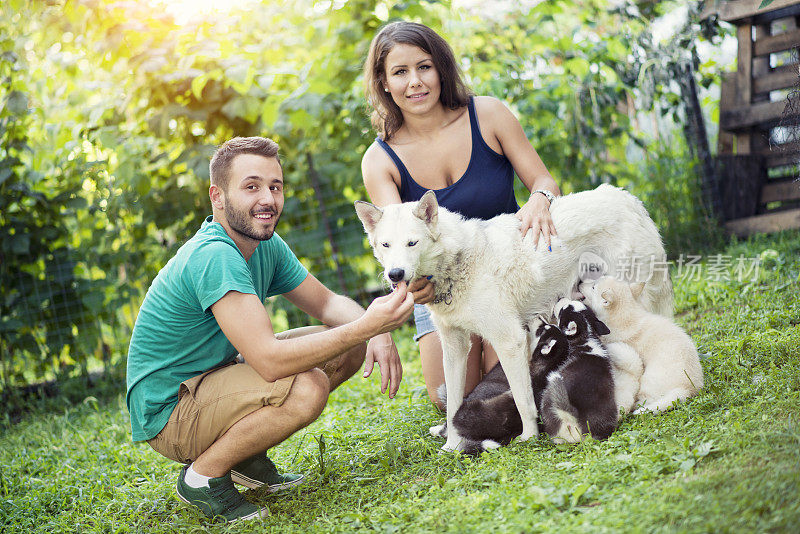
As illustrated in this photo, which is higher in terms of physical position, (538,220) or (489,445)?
(538,220)

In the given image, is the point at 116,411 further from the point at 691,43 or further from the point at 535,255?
the point at 691,43

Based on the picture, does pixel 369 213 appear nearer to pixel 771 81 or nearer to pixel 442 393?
pixel 442 393

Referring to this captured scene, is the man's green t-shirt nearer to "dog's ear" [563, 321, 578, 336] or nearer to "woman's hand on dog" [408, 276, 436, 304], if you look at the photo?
"woman's hand on dog" [408, 276, 436, 304]

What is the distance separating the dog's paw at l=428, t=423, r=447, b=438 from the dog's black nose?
3.21 ft

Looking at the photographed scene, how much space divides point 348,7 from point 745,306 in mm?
4097

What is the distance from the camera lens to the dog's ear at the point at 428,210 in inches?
115

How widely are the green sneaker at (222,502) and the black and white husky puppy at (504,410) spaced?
3.29ft

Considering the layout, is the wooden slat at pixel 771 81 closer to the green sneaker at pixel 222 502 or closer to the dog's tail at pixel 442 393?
the dog's tail at pixel 442 393

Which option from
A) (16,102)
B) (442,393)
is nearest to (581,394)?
(442,393)

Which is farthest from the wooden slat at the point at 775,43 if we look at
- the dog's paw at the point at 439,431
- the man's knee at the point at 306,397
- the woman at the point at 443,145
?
the man's knee at the point at 306,397

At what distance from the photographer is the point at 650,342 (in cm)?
304

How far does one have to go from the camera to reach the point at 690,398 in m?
2.86

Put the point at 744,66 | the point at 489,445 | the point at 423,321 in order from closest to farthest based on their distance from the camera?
the point at 489,445 → the point at 423,321 → the point at 744,66

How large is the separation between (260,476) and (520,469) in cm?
126
